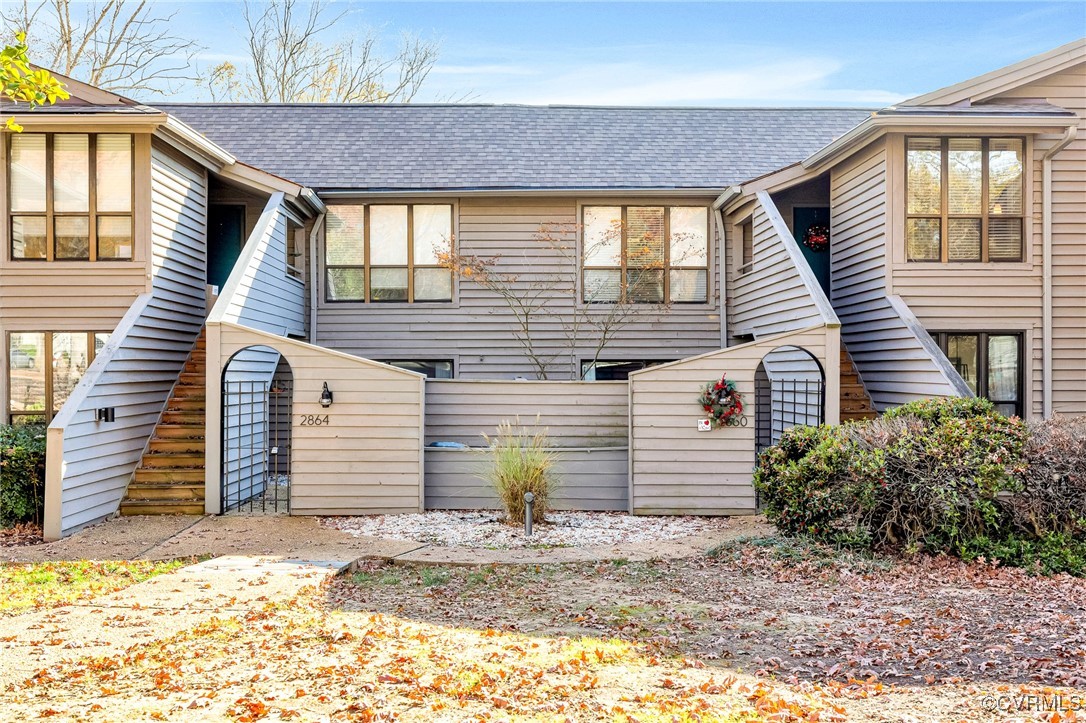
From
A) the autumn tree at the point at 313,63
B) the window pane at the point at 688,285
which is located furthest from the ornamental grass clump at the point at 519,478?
the autumn tree at the point at 313,63

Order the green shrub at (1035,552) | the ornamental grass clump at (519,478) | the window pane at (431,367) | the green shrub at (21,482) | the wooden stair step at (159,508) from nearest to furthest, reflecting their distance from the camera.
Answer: the green shrub at (1035,552) → the green shrub at (21,482) → the ornamental grass clump at (519,478) → the wooden stair step at (159,508) → the window pane at (431,367)

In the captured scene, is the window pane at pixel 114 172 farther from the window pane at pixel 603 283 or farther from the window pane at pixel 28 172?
the window pane at pixel 603 283

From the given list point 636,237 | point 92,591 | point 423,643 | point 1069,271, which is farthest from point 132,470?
point 1069,271

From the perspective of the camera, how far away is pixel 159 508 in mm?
9617

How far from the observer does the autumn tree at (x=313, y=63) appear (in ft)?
79.7

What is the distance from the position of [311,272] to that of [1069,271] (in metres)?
11.0

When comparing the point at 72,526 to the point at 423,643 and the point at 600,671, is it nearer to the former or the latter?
the point at 423,643

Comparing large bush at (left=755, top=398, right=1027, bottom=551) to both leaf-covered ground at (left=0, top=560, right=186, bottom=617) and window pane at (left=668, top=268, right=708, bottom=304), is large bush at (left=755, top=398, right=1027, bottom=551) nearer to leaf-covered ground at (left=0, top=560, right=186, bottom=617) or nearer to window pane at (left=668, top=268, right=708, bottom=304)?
leaf-covered ground at (left=0, top=560, right=186, bottom=617)

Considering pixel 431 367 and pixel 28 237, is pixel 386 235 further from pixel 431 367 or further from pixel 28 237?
pixel 28 237

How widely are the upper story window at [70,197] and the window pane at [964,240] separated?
1050cm

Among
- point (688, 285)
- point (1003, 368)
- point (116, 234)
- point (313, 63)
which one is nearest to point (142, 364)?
point (116, 234)

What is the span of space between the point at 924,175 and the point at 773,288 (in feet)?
7.79

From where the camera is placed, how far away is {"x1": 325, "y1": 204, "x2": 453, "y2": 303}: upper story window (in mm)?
13547

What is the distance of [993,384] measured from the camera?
35.3 ft
